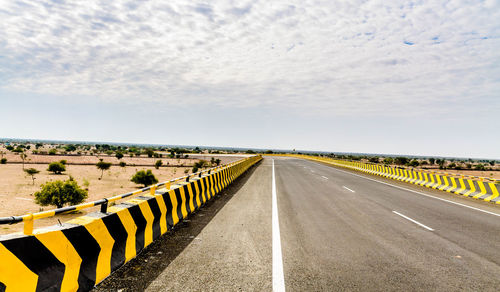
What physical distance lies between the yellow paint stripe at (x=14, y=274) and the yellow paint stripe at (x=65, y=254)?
34cm

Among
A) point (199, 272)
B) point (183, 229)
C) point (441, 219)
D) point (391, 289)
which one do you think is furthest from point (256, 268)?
point (441, 219)

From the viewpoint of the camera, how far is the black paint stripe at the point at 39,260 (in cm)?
314

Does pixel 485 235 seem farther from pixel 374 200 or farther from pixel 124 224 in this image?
pixel 124 224

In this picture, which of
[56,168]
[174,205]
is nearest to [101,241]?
[174,205]

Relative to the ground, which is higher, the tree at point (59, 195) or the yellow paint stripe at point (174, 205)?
the yellow paint stripe at point (174, 205)

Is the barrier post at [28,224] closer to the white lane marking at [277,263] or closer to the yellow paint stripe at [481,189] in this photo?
the white lane marking at [277,263]

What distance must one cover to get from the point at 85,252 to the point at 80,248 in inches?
4.4

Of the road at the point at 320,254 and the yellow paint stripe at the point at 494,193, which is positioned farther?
the yellow paint stripe at the point at 494,193

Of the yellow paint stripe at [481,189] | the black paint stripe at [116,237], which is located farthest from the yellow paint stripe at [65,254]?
the yellow paint stripe at [481,189]

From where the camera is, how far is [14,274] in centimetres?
305

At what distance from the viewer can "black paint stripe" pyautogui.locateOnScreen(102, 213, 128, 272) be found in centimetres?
454

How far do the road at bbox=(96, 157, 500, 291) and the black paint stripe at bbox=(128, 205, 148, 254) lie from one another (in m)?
0.20

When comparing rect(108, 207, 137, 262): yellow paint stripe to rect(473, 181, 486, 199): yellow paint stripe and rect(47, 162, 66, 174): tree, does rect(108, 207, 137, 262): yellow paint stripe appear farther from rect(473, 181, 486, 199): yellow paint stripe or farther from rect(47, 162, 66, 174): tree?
rect(47, 162, 66, 174): tree

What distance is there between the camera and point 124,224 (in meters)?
5.04
